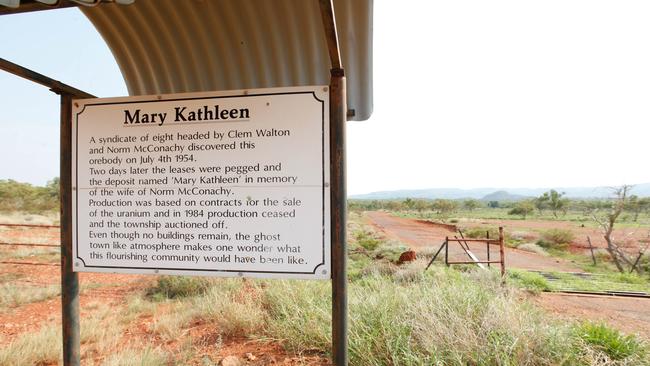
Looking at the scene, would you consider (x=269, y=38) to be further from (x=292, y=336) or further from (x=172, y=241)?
(x=292, y=336)

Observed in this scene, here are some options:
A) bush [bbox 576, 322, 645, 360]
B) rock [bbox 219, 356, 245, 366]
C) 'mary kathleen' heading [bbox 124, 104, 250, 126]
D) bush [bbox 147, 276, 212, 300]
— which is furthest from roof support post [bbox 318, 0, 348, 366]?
bush [bbox 147, 276, 212, 300]

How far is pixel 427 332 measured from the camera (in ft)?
11.9

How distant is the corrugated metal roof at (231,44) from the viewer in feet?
7.80

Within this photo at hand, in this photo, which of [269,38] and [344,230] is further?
[269,38]

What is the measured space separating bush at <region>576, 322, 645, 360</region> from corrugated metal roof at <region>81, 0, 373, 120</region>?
151 inches

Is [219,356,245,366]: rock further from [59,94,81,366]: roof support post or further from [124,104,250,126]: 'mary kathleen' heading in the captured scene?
[124,104,250,126]: 'mary kathleen' heading

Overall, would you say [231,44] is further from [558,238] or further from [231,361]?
[558,238]

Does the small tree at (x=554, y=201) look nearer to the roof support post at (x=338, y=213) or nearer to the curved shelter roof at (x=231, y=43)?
the curved shelter roof at (x=231, y=43)

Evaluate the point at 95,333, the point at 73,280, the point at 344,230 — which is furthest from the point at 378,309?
the point at 95,333

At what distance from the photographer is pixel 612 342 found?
4.21 metres

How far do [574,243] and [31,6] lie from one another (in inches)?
1612

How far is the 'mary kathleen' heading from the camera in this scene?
84.3 inches

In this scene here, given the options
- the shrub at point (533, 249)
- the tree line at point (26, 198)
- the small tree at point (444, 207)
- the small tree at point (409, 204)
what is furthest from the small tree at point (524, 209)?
the tree line at point (26, 198)

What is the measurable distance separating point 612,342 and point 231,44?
504 cm
